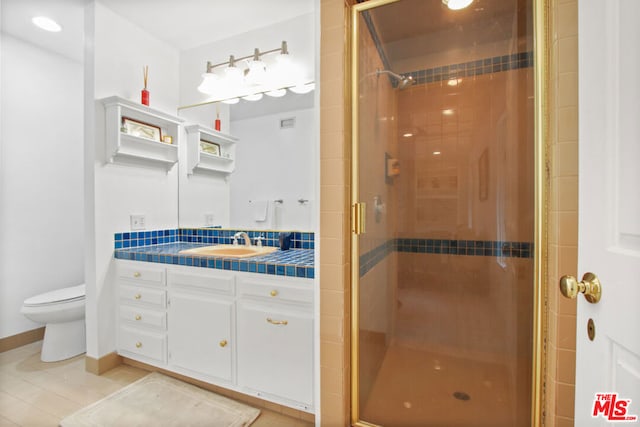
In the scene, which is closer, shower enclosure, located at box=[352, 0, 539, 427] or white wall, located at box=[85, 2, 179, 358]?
shower enclosure, located at box=[352, 0, 539, 427]

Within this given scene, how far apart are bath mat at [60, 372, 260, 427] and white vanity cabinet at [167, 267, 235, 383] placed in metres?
0.13

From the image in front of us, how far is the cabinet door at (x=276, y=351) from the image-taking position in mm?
1505

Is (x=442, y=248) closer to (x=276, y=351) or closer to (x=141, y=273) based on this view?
(x=276, y=351)

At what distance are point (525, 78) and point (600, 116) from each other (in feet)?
2.43

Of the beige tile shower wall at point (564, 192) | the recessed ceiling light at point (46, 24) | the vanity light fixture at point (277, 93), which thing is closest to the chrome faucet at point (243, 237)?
the vanity light fixture at point (277, 93)

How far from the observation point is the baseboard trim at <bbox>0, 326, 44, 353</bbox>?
2.28 metres

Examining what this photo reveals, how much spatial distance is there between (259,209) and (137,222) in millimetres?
949

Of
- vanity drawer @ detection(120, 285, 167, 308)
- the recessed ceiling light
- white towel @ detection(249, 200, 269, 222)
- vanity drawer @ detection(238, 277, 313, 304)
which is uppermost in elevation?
the recessed ceiling light

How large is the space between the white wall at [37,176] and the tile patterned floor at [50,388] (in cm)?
45

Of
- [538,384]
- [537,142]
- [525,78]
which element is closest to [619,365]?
[538,384]

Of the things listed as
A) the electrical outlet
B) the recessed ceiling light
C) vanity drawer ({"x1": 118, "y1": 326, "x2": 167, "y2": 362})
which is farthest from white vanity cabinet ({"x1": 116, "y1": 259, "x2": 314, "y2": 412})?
the recessed ceiling light

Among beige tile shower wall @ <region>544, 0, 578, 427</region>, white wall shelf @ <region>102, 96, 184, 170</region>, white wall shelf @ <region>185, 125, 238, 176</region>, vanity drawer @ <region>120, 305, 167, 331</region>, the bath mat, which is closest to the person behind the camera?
beige tile shower wall @ <region>544, 0, 578, 427</region>

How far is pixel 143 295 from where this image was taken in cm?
199

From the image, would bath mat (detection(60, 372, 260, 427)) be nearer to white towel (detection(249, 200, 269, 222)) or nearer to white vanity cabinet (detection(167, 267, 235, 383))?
white vanity cabinet (detection(167, 267, 235, 383))
